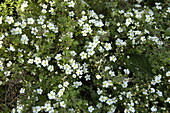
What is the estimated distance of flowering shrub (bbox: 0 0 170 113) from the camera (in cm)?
223

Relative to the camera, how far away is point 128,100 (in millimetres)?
2395

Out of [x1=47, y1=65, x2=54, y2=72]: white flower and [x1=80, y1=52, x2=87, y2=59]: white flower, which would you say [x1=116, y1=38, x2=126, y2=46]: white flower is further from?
[x1=47, y1=65, x2=54, y2=72]: white flower

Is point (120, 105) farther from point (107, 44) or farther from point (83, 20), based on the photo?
point (83, 20)

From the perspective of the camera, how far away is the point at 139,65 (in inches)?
105

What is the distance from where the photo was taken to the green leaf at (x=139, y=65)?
261cm

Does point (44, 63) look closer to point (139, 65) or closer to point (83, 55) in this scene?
point (83, 55)

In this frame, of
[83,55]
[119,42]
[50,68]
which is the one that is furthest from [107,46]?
[50,68]

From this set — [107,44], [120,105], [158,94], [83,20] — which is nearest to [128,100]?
[120,105]

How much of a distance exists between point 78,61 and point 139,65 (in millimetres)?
747

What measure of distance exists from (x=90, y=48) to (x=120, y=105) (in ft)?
2.37

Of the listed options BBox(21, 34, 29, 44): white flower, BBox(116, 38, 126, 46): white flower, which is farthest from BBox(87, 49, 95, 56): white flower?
BBox(21, 34, 29, 44): white flower

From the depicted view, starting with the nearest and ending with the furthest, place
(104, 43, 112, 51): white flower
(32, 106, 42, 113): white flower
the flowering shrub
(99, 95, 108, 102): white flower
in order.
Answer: (32, 106, 42, 113): white flower < the flowering shrub < (99, 95, 108, 102): white flower < (104, 43, 112, 51): white flower

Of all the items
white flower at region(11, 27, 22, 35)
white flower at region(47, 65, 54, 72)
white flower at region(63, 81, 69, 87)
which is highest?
white flower at region(11, 27, 22, 35)

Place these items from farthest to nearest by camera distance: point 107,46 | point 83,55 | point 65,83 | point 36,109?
point 107,46 → point 83,55 → point 65,83 → point 36,109
